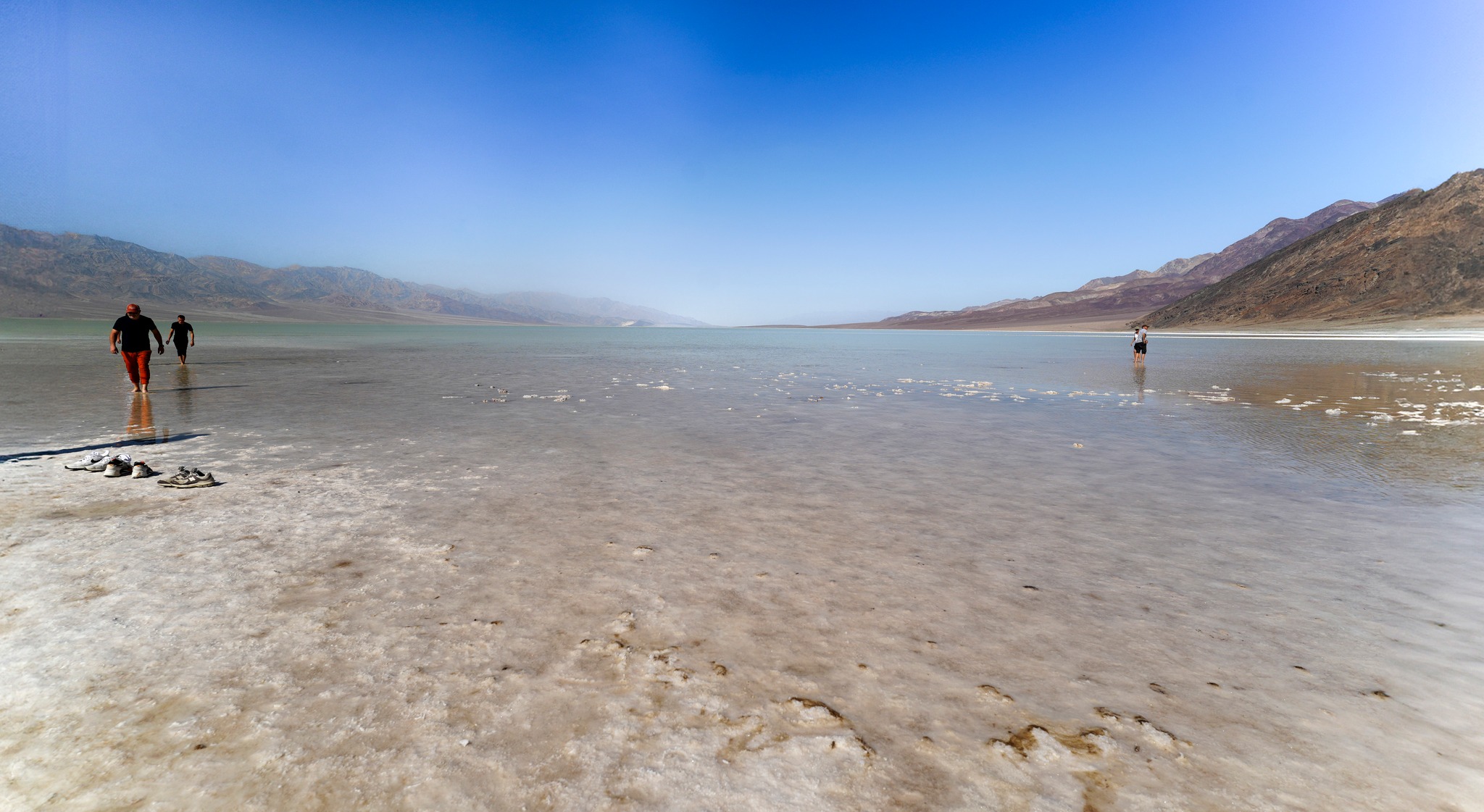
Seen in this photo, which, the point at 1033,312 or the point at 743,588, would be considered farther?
the point at 1033,312

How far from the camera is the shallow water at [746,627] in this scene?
2.43 metres

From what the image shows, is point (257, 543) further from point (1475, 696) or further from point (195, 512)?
point (1475, 696)

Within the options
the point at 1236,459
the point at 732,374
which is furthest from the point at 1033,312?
the point at 1236,459

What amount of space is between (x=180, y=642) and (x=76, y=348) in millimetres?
42598

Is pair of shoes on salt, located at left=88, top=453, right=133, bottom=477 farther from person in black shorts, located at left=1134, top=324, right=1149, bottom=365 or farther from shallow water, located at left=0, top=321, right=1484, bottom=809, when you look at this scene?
person in black shorts, located at left=1134, top=324, right=1149, bottom=365

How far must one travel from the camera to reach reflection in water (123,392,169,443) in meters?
8.96

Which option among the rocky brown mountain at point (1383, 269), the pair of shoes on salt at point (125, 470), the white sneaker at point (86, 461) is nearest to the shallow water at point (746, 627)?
the white sneaker at point (86, 461)

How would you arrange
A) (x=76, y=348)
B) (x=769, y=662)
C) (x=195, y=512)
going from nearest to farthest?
(x=769, y=662)
(x=195, y=512)
(x=76, y=348)

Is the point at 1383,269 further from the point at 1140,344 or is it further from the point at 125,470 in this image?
→ the point at 125,470

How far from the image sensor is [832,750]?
2.56 m

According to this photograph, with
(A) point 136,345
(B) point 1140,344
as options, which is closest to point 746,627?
(A) point 136,345

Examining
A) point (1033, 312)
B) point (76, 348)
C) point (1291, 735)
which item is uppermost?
point (1033, 312)

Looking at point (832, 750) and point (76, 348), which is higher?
point (76, 348)

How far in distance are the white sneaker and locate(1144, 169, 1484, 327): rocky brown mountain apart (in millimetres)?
95953
